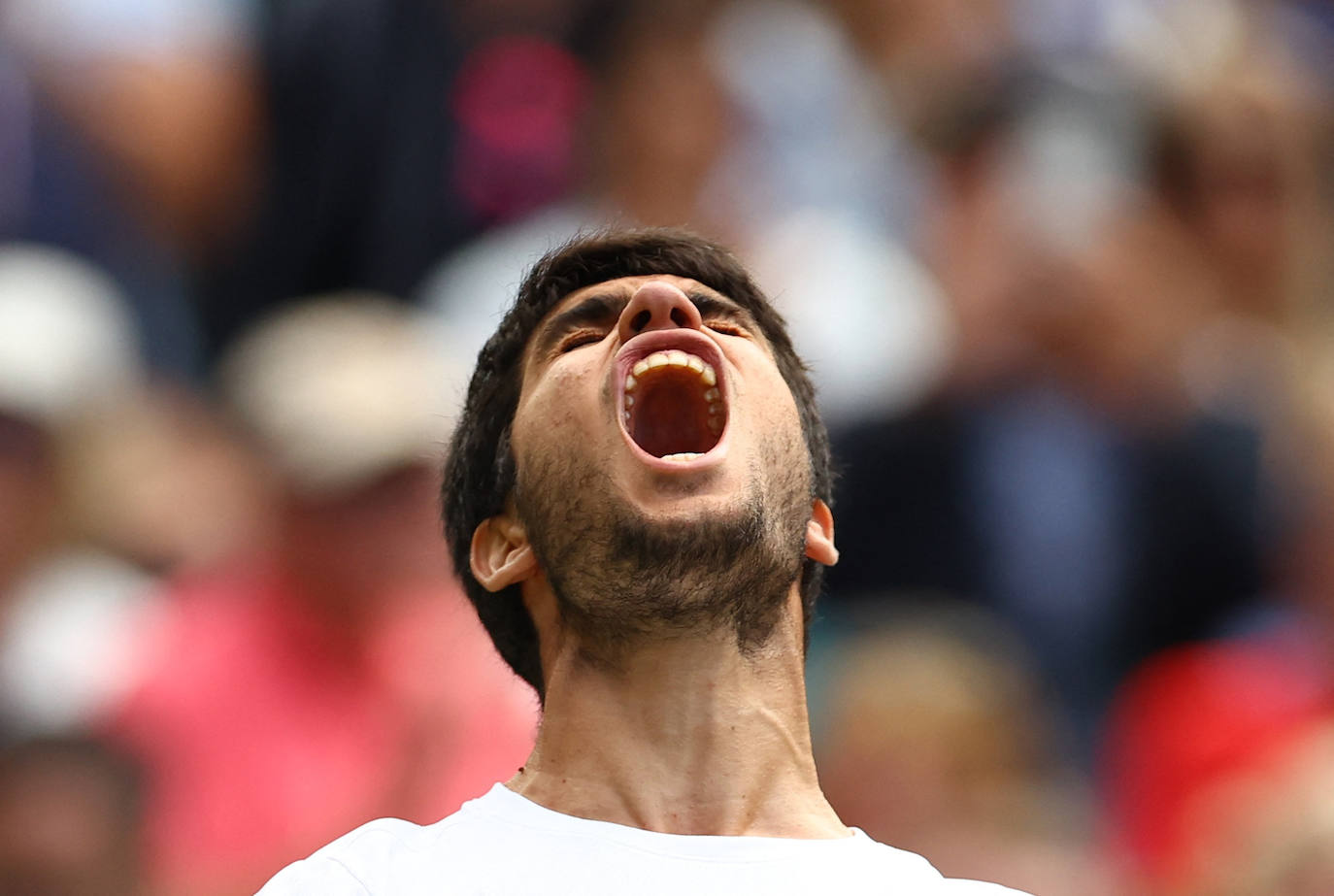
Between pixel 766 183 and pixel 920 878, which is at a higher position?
pixel 766 183

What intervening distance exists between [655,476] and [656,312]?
0.36 metres

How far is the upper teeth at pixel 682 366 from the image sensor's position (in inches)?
121

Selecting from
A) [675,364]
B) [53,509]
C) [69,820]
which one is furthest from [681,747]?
[53,509]

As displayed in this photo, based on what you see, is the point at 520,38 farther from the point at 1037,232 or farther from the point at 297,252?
the point at 1037,232

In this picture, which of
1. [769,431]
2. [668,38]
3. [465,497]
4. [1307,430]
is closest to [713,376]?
[769,431]

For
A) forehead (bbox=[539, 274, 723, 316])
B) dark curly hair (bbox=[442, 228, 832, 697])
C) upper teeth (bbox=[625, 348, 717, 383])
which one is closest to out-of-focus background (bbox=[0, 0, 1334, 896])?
dark curly hair (bbox=[442, 228, 832, 697])

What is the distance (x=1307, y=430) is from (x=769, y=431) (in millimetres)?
2670

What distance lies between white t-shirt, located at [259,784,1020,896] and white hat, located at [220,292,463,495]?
69.6 inches

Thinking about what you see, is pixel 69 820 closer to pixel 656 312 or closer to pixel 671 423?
pixel 671 423

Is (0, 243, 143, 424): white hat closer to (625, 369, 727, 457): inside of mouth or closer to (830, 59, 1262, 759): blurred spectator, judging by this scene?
(830, 59, 1262, 759): blurred spectator

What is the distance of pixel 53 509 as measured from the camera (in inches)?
193

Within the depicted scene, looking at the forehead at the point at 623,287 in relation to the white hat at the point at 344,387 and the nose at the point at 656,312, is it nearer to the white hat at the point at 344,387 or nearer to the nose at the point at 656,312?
the nose at the point at 656,312

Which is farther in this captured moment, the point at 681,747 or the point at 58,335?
the point at 58,335

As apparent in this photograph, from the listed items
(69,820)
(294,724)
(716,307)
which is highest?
(716,307)
